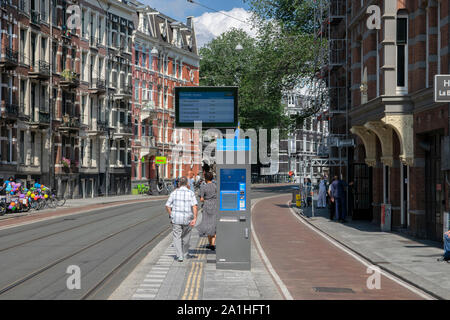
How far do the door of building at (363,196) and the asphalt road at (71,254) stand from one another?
8191mm

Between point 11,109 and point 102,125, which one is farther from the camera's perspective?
point 102,125

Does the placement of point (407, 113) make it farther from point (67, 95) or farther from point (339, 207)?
point (67, 95)

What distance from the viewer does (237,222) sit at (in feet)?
45.4

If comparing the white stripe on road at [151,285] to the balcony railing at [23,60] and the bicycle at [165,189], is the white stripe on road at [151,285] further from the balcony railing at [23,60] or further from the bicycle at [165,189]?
the bicycle at [165,189]

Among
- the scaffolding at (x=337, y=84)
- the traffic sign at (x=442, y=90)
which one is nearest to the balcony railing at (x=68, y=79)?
the scaffolding at (x=337, y=84)

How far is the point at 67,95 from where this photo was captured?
51781 millimetres

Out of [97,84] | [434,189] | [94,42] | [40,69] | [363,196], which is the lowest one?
[363,196]

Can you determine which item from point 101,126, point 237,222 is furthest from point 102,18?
point 237,222

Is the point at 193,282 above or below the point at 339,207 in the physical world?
below

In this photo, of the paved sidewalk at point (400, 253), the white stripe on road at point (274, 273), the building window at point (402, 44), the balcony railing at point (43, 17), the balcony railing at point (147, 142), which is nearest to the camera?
the white stripe on road at point (274, 273)

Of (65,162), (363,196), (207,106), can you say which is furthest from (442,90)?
(65,162)

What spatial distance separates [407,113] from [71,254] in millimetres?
11544

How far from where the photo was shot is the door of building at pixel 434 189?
65.1 feet

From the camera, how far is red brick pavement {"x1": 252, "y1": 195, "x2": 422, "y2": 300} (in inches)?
439
